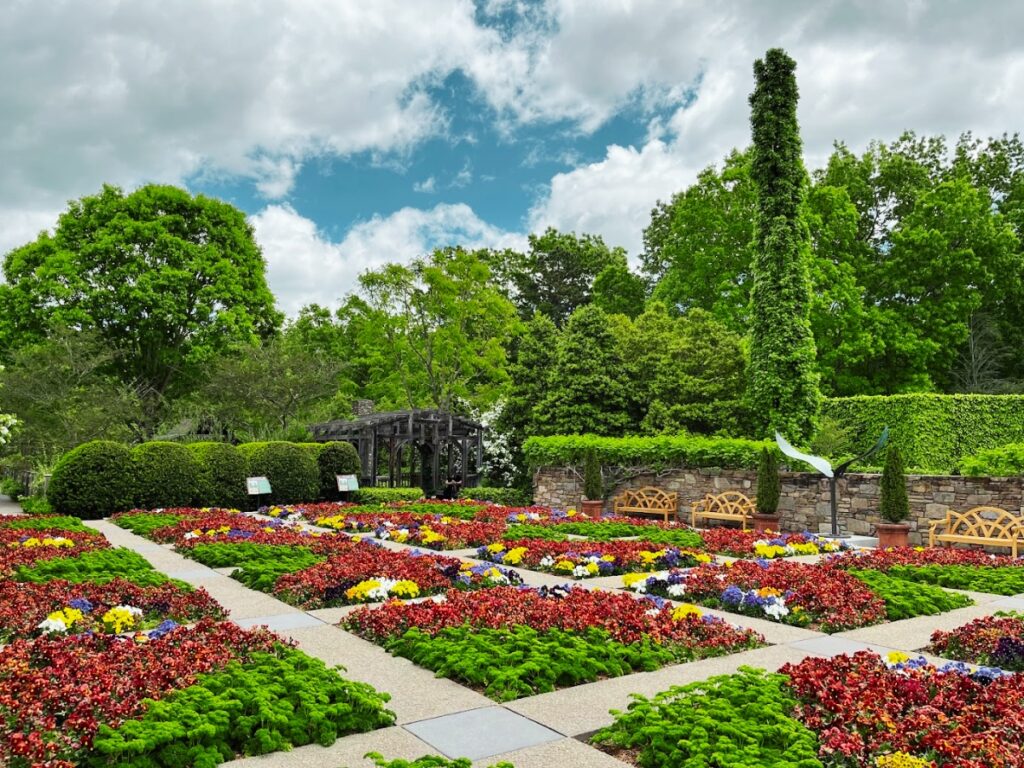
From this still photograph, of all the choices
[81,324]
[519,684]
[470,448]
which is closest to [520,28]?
[519,684]

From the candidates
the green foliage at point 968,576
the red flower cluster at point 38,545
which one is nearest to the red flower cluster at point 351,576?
the red flower cluster at point 38,545

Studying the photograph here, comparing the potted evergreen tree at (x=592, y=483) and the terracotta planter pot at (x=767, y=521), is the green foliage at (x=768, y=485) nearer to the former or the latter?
the terracotta planter pot at (x=767, y=521)

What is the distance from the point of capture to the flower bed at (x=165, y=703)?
3.17 m

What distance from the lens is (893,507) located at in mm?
11102

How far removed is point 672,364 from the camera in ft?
68.1

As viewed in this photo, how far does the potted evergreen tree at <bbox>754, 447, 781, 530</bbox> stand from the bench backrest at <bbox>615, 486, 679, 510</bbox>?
9.07 ft

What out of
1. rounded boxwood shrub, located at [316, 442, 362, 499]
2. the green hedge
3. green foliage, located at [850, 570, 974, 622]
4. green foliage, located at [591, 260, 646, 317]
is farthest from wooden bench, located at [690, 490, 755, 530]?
green foliage, located at [591, 260, 646, 317]

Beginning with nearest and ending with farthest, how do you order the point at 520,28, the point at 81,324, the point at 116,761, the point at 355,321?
1. the point at 116,761
2. the point at 520,28
3. the point at 81,324
4. the point at 355,321

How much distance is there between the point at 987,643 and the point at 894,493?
6718mm

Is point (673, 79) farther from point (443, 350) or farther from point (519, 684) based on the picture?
point (443, 350)

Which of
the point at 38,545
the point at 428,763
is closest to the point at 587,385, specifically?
the point at 38,545

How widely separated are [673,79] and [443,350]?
15602 millimetres

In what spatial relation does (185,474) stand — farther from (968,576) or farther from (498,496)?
(968,576)

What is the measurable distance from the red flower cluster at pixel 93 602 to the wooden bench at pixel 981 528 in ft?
33.0
